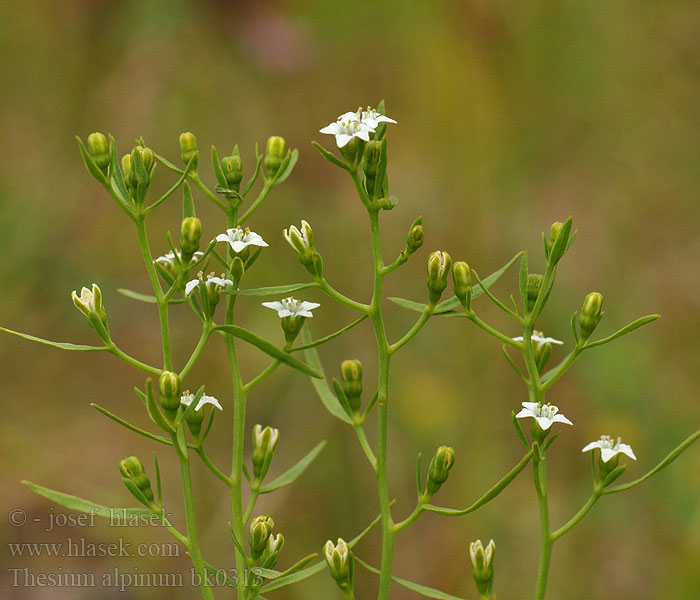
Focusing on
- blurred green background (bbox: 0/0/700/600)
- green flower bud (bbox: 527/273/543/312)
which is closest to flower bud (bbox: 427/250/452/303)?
green flower bud (bbox: 527/273/543/312)

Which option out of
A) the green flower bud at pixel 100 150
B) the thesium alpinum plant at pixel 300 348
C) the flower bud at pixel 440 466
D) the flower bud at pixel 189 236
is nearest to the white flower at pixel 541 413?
the thesium alpinum plant at pixel 300 348

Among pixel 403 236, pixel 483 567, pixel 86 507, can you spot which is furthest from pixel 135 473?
pixel 403 236

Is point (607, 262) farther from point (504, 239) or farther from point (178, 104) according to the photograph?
point (178, 104)

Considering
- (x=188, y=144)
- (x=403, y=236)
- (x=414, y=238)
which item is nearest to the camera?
(x=414, y=238)

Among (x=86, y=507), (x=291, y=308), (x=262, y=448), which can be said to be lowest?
(x=86, y=507)

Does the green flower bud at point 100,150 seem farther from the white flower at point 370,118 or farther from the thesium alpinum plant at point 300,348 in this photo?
the white flower at point 370,118

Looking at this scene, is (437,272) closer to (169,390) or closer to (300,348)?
(300,348)

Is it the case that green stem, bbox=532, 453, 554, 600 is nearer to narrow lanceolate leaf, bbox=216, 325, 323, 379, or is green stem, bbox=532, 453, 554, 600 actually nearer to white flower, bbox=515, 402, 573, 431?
white flower, bbox=515, 402, 573, 431
